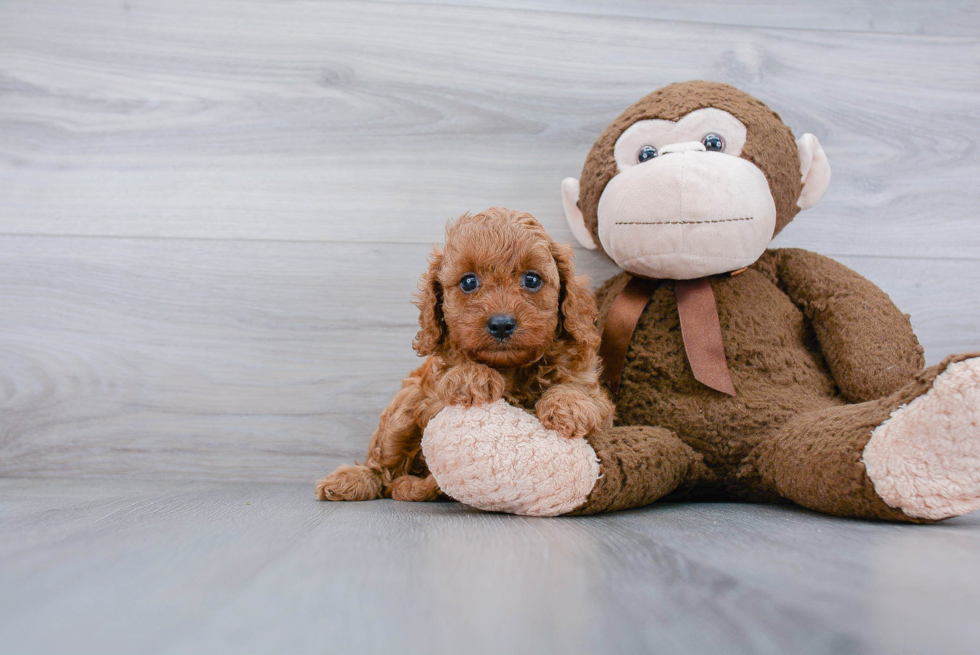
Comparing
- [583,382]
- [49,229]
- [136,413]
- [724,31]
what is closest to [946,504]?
[583,382]

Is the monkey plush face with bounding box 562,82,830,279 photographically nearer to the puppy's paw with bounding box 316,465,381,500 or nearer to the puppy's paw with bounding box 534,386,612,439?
the puppy's paw with bounding box 534,386,612,439

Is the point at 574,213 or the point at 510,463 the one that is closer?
the point at 510,463

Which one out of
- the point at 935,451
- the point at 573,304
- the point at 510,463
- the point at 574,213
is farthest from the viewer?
the point at 574,213

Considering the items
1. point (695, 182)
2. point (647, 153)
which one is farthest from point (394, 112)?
point (695, 182)

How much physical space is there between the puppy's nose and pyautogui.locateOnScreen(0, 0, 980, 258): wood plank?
56 cm

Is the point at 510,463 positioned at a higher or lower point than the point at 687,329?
lower

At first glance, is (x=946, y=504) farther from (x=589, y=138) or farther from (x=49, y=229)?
(x=49, y=229)

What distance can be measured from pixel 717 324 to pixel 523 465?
42cm

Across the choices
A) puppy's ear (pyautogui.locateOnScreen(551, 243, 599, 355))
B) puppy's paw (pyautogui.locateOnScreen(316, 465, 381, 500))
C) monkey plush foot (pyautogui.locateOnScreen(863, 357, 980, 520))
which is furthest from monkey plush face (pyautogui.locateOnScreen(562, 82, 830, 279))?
puppy's paw (pyautogui.locateOnScreen(316, 465, 381, 500))

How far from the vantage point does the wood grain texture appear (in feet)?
1.37

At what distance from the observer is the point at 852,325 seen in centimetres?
100

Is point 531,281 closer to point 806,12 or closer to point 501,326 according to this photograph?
point 501,326

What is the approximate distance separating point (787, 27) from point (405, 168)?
2.82ft

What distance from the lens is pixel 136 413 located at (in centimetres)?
128
